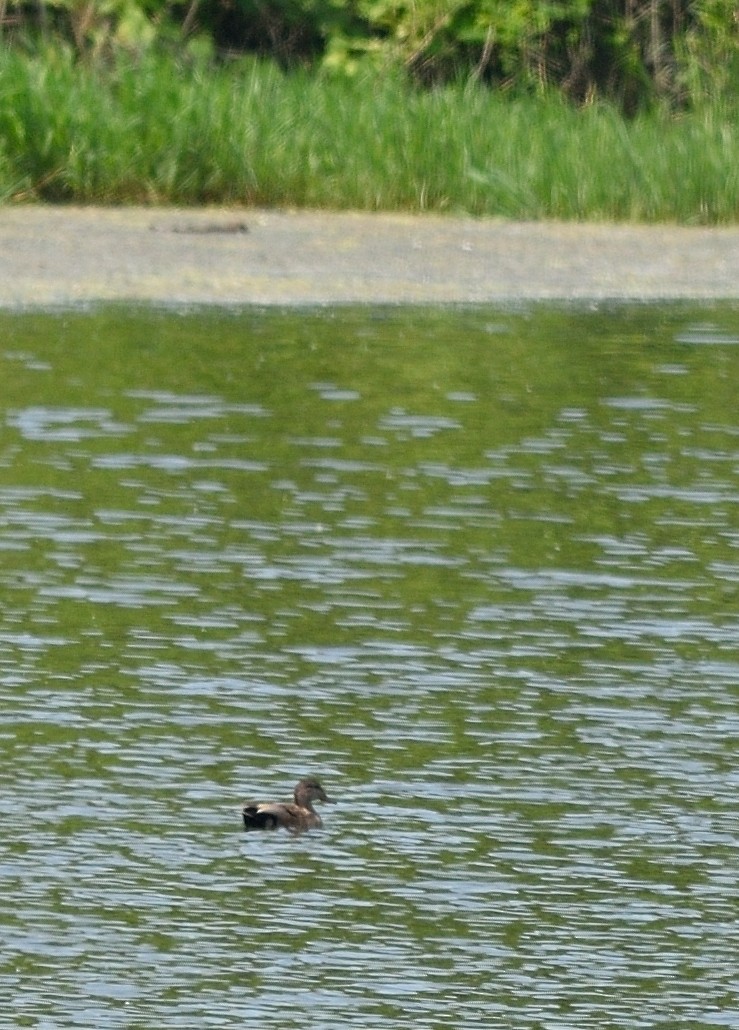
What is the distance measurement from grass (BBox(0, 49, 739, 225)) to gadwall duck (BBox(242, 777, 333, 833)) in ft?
37.1

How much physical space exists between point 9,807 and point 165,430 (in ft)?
14.0

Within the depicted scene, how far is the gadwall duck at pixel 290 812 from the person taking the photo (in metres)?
5.36

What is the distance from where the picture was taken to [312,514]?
8.51m

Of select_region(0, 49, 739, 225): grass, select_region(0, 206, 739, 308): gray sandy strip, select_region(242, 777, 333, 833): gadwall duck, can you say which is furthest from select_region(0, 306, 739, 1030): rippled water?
select_region(0, 49, 739, 225): grass

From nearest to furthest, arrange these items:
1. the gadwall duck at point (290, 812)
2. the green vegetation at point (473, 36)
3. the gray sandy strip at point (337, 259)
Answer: the gadwall duck at point (290, 812)
the gray sandy strip at point (337, 259)
the green vegetation at point (473, 36)

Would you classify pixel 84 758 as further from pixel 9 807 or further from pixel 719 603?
pixel 719 603

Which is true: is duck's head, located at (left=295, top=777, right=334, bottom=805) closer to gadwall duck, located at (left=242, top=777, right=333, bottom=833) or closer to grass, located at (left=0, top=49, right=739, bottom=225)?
gadwall duck, located at (left=242, top=777, right=333, bottom=833)

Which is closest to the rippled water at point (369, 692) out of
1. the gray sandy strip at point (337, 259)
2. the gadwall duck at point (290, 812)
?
the gadwall duck at point (290, 812)

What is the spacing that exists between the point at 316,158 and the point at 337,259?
1852 mm

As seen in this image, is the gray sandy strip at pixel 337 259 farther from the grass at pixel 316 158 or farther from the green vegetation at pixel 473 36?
the green vegetation at pixel 473 36

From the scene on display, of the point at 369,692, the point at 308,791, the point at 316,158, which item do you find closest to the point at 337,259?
the point at 316,158

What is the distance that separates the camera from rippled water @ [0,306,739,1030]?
15.8 ft

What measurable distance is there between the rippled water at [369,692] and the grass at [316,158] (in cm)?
529

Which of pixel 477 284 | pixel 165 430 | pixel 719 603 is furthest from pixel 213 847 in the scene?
pixel 477 284
